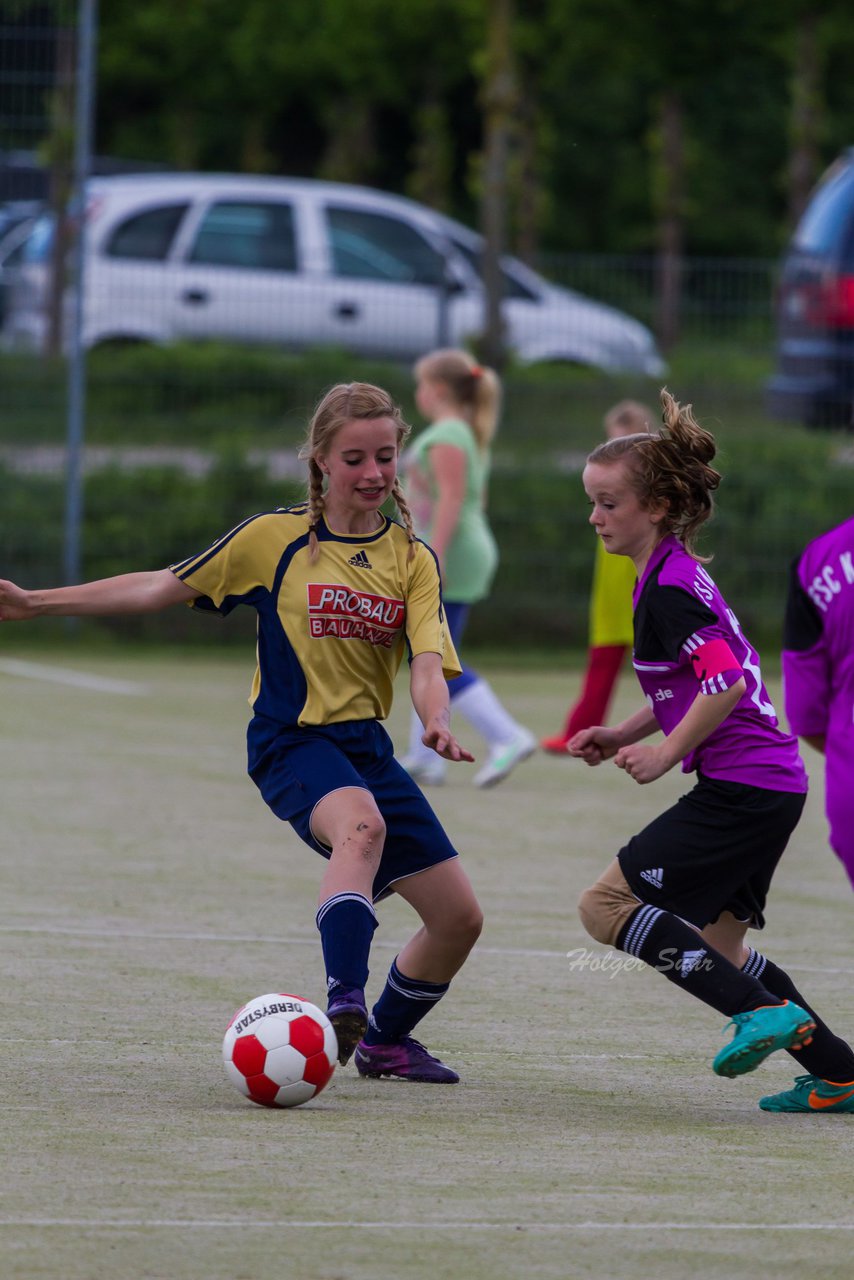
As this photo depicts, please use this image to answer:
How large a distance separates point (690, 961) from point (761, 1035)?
236mm

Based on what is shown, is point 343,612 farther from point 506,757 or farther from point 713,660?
point 506,757

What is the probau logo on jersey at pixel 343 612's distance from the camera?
16.3ft

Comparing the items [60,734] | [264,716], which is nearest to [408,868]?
[264,716]

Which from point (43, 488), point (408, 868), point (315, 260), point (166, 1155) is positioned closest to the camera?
point (166, 1155)

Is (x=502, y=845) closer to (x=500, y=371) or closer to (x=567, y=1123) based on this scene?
(x=567, y=1123)

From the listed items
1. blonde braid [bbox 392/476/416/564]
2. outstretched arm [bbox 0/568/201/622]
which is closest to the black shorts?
blonde braid [bbox 392/476/416/564]

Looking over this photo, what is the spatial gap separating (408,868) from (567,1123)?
28.5 inches

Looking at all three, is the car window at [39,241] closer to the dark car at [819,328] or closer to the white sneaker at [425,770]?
the dark car at [819,328]

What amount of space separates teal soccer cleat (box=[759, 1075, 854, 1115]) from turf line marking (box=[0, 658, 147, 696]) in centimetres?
847

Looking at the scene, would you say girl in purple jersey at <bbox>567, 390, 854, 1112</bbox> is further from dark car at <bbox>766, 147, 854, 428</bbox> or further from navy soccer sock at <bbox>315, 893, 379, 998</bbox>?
dark car at <bbox>766, 147, 854, 428</bbox>

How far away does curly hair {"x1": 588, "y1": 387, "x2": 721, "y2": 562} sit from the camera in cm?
480

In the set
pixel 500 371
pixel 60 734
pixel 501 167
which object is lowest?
pixel 60 734

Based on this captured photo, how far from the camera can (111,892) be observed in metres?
7.16

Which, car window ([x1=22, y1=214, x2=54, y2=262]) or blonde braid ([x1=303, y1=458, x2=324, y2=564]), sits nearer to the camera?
blonde braid ([x1=303, y1=458, x2=324, y2=564])
